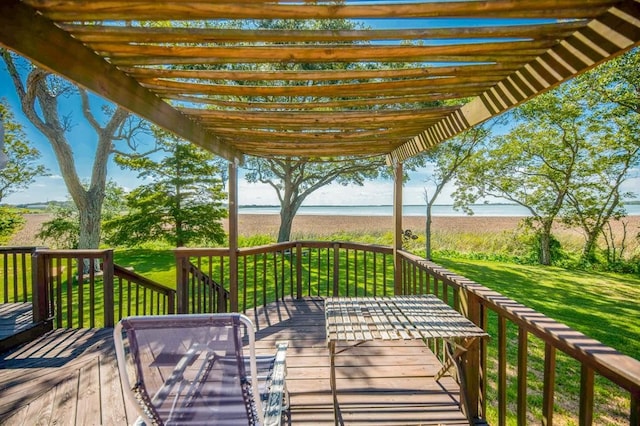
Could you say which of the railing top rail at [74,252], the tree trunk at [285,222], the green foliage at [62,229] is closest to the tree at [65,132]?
the green foliage at [62,229]

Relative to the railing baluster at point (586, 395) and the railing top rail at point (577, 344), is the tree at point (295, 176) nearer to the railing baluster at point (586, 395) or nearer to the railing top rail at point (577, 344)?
the railing top rail at point (577, 344)

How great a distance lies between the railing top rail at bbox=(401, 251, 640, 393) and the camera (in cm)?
112

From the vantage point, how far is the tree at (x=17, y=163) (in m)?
10.3

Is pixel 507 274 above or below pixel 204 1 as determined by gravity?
below

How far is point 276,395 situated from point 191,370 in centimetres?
56

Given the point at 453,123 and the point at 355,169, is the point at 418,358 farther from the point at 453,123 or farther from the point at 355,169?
the point at 355,169

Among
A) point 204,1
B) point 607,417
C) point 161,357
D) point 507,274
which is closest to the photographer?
point 204,1

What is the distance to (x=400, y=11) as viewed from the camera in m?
1.44

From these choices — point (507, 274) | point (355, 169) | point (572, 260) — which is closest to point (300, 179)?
point (355, 169)

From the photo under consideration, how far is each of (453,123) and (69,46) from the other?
287 cm

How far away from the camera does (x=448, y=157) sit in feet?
36.0

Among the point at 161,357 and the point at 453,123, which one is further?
the point at 453,123

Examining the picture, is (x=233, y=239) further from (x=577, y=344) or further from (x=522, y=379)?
(x=577, y=344)

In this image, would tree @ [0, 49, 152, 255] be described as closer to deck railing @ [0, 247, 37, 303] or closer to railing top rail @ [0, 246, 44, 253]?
deck railing @ [0, 247, 37, 303]
